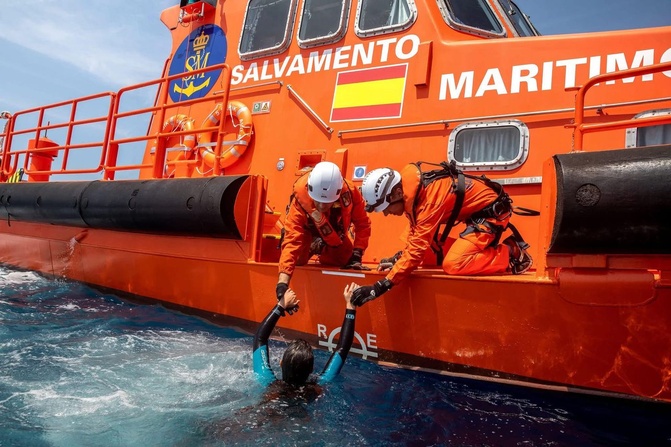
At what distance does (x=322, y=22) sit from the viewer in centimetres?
496

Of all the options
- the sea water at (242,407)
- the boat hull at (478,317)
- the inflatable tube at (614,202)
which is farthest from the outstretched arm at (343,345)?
the inflatable tube at (614,202)

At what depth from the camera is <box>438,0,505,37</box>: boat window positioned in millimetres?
4480

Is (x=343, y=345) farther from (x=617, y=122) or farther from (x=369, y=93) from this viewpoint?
(x=369, y=93)

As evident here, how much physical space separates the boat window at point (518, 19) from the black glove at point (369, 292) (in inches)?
122

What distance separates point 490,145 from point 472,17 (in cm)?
137

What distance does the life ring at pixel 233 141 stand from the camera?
514 cm

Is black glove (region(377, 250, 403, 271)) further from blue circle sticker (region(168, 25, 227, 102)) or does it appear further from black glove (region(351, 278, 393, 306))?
blue circle sticker (region(168, 25, 227, 102))

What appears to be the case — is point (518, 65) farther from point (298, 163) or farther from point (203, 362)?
point (203, 362)

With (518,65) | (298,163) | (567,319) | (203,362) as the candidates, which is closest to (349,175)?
(298,163)

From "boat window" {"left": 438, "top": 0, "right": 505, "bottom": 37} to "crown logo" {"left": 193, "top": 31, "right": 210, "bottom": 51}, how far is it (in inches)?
111

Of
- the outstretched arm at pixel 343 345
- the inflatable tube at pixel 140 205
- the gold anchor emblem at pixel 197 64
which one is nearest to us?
the outstretched arm at pixel 343 345

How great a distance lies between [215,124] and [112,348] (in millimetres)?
2472

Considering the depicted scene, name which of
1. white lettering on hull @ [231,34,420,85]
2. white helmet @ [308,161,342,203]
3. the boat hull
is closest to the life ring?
white lettering on hull @ [231,34,420,85]

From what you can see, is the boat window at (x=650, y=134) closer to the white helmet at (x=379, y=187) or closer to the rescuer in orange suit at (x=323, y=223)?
the white helmet at (x=379, y=187)
